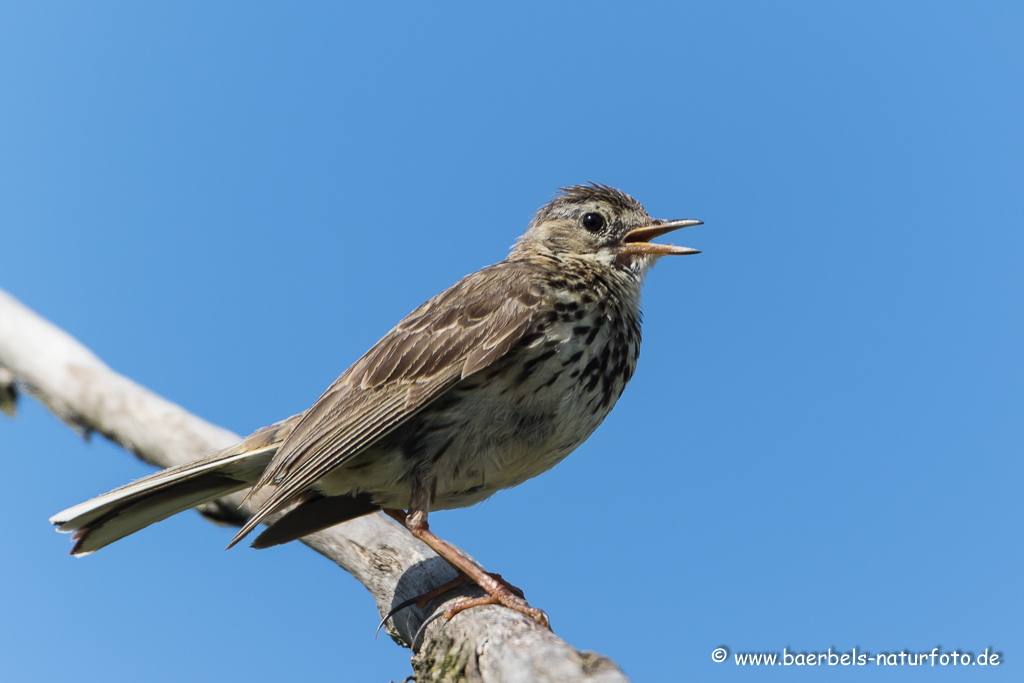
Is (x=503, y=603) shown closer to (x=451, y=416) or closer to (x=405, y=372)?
(x=451, y=416)

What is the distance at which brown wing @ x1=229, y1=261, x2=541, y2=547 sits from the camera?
4770 millimetres

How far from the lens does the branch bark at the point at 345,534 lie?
380cm

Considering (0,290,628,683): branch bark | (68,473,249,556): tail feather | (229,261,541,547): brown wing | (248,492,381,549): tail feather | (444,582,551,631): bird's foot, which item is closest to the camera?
(0,290,628,683): branch bark

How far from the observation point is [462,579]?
16.5 ft

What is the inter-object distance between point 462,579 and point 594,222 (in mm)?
2412

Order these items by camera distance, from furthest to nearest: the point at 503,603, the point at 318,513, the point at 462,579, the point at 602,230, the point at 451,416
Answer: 1. the point at 602,230
2. the point at 318,513
3. the point at 462,579
4. the point at 451,416
5. the point at 503,603

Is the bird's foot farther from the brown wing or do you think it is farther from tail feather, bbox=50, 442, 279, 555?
tail feather, bbox=50, 442, 279, 555

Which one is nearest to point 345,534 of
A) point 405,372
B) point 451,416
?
point 405,372

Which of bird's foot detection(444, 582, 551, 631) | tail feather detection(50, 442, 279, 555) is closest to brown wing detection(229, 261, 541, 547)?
tail feather detection(50, 442, 279, 555)

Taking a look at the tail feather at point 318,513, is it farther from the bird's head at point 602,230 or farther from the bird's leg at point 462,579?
the bird's head at point 602,230

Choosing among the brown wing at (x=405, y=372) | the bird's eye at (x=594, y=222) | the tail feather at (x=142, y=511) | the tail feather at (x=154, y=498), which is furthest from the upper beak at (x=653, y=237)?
the tail feather at (x=142, y=511)

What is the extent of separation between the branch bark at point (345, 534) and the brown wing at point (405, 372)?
2.80ft

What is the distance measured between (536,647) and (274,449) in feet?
7.58

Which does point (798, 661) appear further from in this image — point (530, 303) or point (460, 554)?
point (530, 303)
